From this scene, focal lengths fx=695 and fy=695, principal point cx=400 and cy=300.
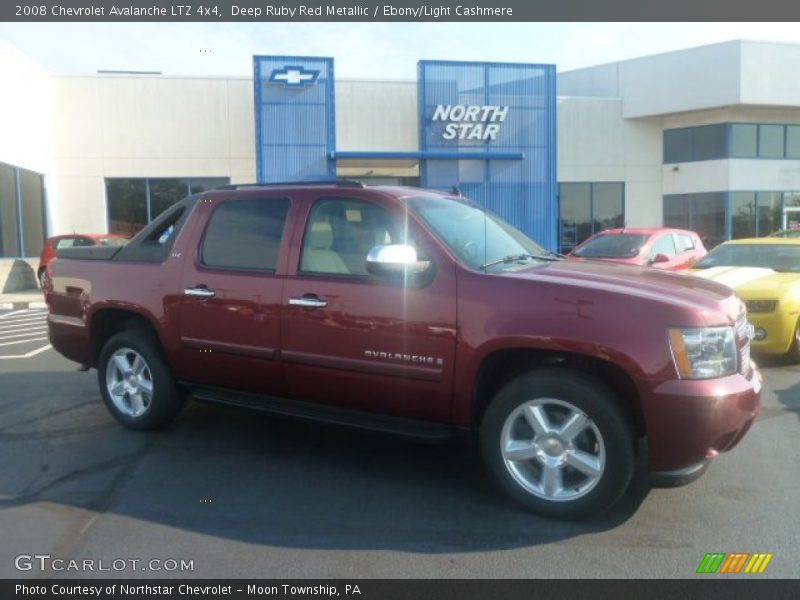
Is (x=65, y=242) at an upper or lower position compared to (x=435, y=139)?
lower

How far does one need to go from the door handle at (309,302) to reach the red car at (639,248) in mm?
7926

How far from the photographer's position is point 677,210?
1067 inches

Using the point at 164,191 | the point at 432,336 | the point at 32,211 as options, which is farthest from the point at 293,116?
the point at 432,336

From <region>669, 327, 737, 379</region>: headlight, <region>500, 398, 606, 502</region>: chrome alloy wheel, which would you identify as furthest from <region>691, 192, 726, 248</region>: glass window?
<region>500, 398, 606, 502</region>: chrome alloy wheel

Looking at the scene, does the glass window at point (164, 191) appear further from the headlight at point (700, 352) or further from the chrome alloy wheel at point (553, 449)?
the headlight at point (700, 352)

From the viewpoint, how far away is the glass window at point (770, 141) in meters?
26.2

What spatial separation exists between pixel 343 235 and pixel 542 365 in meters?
1.55

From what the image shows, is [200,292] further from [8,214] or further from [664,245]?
[8,214]

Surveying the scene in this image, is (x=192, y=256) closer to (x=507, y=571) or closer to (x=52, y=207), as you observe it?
(x=507, y=571)

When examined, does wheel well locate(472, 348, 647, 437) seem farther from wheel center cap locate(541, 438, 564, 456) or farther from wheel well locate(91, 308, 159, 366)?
wheel well locate(91, 308, 159, 366)

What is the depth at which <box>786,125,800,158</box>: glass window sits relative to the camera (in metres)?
26.6

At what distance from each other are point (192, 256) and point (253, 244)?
0.55 m

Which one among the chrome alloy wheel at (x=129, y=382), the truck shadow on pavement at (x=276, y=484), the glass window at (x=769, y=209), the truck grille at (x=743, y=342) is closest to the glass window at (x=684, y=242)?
the truck grille at (x=743, y=342)

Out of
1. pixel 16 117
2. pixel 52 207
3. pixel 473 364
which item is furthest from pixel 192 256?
pixel 52 207
